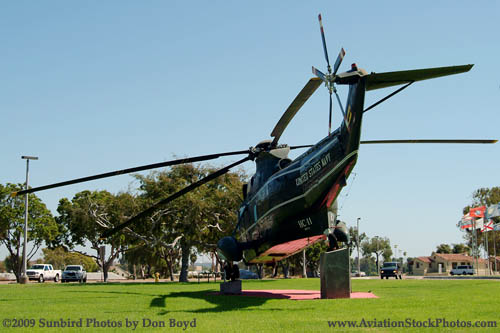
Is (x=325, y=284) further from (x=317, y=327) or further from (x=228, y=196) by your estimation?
(x=228, y=196)

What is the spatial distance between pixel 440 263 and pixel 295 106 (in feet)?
300

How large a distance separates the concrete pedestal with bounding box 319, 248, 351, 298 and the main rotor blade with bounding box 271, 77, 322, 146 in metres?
5.08

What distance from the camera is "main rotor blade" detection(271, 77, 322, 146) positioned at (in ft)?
51.2

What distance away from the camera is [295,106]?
16.7m

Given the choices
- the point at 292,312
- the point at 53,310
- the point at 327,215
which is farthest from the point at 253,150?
the point at 53,310

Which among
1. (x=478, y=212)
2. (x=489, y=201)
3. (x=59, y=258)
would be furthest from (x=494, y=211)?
(x=59, y=258)

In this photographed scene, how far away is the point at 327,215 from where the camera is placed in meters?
15.9

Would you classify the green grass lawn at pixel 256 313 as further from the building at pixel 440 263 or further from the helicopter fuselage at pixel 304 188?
the building at pixel 440 263

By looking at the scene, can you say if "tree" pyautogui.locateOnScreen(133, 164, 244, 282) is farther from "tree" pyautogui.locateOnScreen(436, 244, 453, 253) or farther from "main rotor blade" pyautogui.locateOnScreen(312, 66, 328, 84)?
"tree" pyautogui.locateOnScreen(436, 244, 453, 253)

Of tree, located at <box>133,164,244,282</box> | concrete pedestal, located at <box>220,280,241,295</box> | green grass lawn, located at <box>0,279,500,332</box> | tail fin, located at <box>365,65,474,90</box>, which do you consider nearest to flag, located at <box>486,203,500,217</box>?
tree, located at <box>133,164,244,282</box>

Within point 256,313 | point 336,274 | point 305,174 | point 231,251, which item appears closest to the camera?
point 256,313

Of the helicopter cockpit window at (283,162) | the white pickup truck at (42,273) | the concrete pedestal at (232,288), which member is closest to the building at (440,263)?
the white pickup truck at (42,273)

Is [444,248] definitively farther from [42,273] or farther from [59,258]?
[42,273]

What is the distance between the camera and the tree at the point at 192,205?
4109 centimetres
